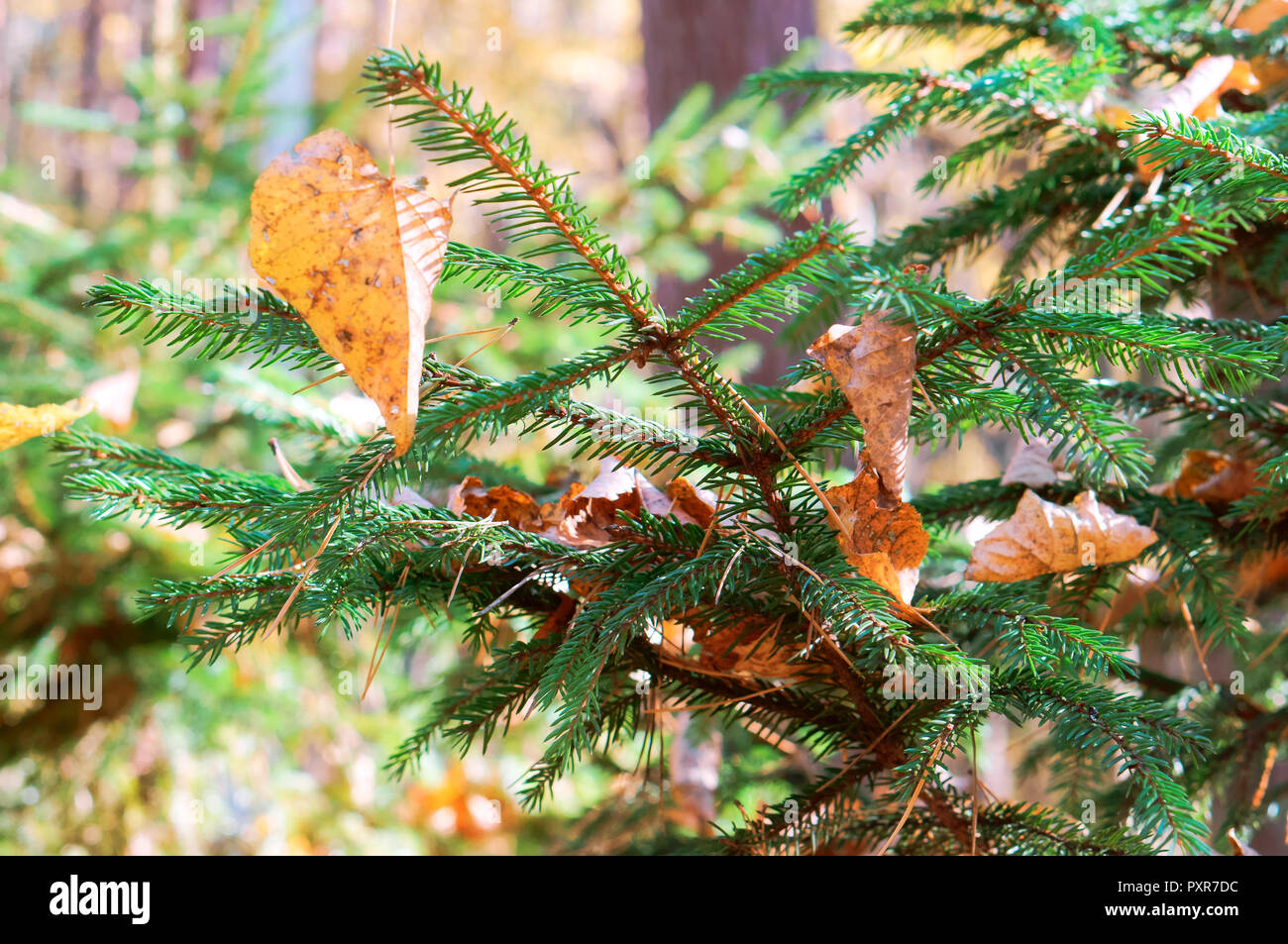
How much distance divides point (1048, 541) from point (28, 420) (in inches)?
35.4

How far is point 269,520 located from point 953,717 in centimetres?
54

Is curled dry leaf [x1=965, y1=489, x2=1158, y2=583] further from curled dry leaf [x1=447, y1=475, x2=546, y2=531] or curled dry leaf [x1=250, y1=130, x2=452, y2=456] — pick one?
curled dry leaf [x1=250, y1=130, x2=452, y2=456]

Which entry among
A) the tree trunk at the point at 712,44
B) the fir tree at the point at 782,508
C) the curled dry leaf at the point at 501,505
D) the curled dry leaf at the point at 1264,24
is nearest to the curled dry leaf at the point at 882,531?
the fir tree at the point at 782,508

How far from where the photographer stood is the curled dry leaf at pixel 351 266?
547 millimetres

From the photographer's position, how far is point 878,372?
0.61 meters

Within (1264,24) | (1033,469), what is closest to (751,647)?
(1033,469)

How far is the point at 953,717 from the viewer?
25.0 inches

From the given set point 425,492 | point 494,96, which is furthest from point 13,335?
point 494,96

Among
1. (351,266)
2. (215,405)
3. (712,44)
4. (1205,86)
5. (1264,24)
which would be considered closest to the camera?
(351,266)

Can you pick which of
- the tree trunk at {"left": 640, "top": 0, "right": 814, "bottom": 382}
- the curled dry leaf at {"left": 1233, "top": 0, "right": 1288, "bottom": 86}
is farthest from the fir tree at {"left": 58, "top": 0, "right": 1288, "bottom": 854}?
the tree trunk at {"left": 640, "top": 0, "right": 814, "bottom": 382}

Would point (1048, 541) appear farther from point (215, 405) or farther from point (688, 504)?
point (215, 405)

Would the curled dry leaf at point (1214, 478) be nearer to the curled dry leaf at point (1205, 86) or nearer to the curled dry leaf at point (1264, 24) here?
the curled dry leaf at point (1205, 86)

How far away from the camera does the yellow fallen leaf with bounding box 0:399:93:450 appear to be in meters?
0.70

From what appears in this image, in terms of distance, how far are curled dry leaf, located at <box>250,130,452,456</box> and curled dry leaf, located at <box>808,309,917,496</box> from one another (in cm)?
30
